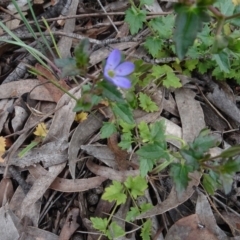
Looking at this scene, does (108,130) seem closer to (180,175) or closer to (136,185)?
(136,185)

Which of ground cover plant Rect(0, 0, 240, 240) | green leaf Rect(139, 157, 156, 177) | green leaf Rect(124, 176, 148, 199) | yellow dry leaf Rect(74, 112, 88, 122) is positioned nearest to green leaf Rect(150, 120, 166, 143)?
ground cover plant Rect(0, 0, 240, 240)

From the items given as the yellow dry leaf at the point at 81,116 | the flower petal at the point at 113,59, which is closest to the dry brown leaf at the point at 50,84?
the yellow dry leaf at the point at 81,116

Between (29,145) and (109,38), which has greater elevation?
(109,38)

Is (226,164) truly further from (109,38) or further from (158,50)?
(109,38)

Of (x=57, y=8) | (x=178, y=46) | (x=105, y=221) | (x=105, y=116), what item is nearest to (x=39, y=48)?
(x=57, y=8)

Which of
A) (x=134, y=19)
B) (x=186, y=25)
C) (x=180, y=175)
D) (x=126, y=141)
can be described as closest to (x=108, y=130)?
(x=126, y=141)

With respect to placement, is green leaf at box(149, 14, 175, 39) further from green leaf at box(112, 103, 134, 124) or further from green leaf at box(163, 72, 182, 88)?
green leaf at box(112, 103, 134, 124)
